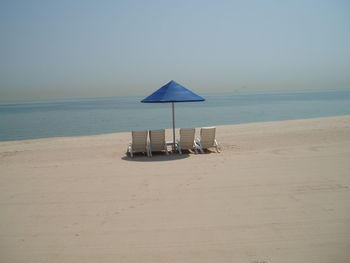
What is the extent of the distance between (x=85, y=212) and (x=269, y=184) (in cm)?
292

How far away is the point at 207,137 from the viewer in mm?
8102

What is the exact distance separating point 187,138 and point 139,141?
4.23ft

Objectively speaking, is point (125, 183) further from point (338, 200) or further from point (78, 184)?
point (338, 200)

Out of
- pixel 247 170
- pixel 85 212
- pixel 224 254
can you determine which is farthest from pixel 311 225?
pixel 85 212

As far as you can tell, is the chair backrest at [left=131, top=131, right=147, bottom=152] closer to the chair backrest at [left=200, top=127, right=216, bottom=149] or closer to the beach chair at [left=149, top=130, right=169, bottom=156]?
the beach chair at [left=149, top=130, right=169, bottom=156]

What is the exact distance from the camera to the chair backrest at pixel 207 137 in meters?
8.02

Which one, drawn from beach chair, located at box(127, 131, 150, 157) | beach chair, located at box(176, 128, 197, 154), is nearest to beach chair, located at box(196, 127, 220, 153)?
beach chair, located at box(176, 128, 197, 154)

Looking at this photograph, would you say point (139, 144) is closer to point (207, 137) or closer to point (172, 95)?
point (172, 95)

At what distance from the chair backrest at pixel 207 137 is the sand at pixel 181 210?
125 centimetres

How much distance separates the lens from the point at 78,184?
5.34 meters

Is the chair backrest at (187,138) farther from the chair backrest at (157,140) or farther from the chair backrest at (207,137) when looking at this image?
the chair backrest at (157,140)

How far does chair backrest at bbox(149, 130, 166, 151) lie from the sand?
1.01 meters

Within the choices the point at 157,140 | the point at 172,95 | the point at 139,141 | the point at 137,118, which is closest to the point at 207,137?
the point at 157,140

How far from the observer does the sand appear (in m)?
3.00
